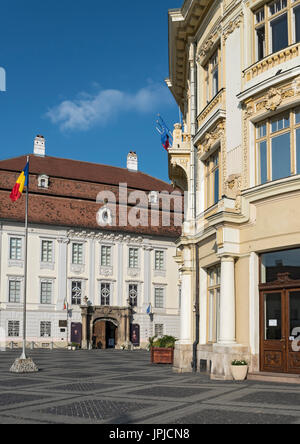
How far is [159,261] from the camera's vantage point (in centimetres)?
5528

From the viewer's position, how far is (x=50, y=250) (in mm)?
50969

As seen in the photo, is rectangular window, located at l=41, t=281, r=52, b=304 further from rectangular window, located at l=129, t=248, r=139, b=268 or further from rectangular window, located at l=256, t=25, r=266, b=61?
rectangular window, located at l=256, t=25, r=266, b=61

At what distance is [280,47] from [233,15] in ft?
8.31

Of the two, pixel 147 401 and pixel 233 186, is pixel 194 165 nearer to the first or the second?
pixel 233 186

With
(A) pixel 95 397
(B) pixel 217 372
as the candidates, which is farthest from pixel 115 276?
(A) pixel 95 397

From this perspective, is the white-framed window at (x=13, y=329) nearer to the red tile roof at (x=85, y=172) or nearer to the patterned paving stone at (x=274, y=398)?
the red tile roof at (x=85, y=172)

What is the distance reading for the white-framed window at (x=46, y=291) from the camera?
5012cm

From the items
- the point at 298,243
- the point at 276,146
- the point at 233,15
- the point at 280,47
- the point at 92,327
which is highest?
the point at 233,15

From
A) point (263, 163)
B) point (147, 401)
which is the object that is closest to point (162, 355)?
point (263, 163)

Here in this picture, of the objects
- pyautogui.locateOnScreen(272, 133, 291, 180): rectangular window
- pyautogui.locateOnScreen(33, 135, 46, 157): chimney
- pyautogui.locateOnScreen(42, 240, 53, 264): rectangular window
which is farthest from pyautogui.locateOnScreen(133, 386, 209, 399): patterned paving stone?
pyautogui.locateOnScreen(33, 135, 46, 157): chimney

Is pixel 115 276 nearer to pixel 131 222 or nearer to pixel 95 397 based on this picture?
pixel 131 222

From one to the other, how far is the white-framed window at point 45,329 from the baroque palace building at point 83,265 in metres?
0.08

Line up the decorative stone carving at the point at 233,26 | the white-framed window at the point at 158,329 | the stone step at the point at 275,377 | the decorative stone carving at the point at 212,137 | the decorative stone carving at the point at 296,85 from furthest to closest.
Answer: the white-framed window at the point at 158,329 < the decorative stone carving at the point at 212,137 < the decorative stone carving at the point at 233,26 < the decorative stone carving at the point at 296,85 < the stone step at the point at 275,377

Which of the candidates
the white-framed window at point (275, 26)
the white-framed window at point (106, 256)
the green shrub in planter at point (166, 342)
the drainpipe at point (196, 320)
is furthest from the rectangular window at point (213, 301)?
the white-framed window at point (106, 256)
